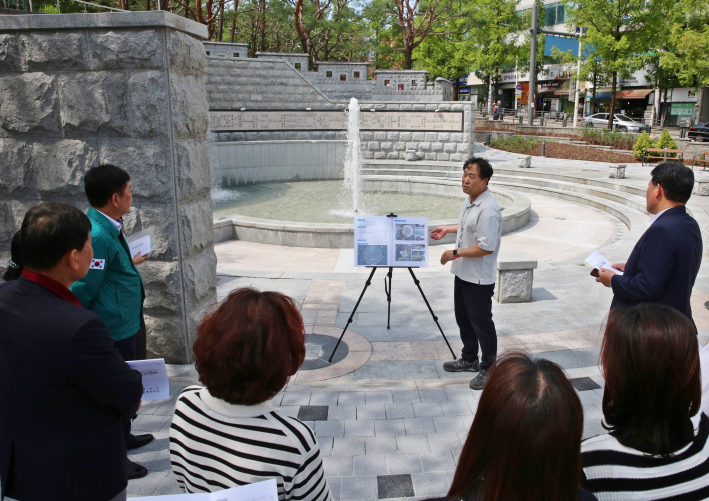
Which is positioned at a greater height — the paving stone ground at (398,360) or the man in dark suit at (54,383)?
the man in dark suit at (54,383)

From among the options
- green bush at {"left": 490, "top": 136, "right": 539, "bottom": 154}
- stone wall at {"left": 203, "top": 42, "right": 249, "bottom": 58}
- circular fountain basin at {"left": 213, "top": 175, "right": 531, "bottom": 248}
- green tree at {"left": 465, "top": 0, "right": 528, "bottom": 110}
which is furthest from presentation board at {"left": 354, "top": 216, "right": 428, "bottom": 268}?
green tree at {"left": 465, "top": 0, "right": 528, "bottom": 110}

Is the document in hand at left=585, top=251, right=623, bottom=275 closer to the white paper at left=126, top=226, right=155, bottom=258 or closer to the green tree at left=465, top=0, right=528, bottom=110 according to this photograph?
the white paper at left=126, top=226, right=155, bottom=258

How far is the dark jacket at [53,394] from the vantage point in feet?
6.61

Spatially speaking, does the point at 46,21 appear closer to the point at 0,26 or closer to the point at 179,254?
the point at 0,26

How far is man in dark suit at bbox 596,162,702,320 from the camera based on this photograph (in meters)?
3.44

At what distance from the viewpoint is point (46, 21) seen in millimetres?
4500

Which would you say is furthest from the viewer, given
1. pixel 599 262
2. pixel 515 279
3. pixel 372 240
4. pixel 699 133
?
pixel 699 133

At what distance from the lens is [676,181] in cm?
352

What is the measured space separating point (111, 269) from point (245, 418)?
2.15 meters

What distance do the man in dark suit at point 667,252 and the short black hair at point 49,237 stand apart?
10.7 feet

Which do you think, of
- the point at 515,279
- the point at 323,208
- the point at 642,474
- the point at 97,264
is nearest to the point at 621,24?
the point at 323,208

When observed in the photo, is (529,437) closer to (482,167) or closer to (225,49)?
(482,167)

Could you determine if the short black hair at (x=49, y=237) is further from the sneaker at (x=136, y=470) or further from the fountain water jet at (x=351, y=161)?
the fountain water jet at (x=351, y=161)

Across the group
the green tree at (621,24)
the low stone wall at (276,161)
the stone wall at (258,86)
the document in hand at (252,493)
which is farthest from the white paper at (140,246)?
the green tree at (621,24)
